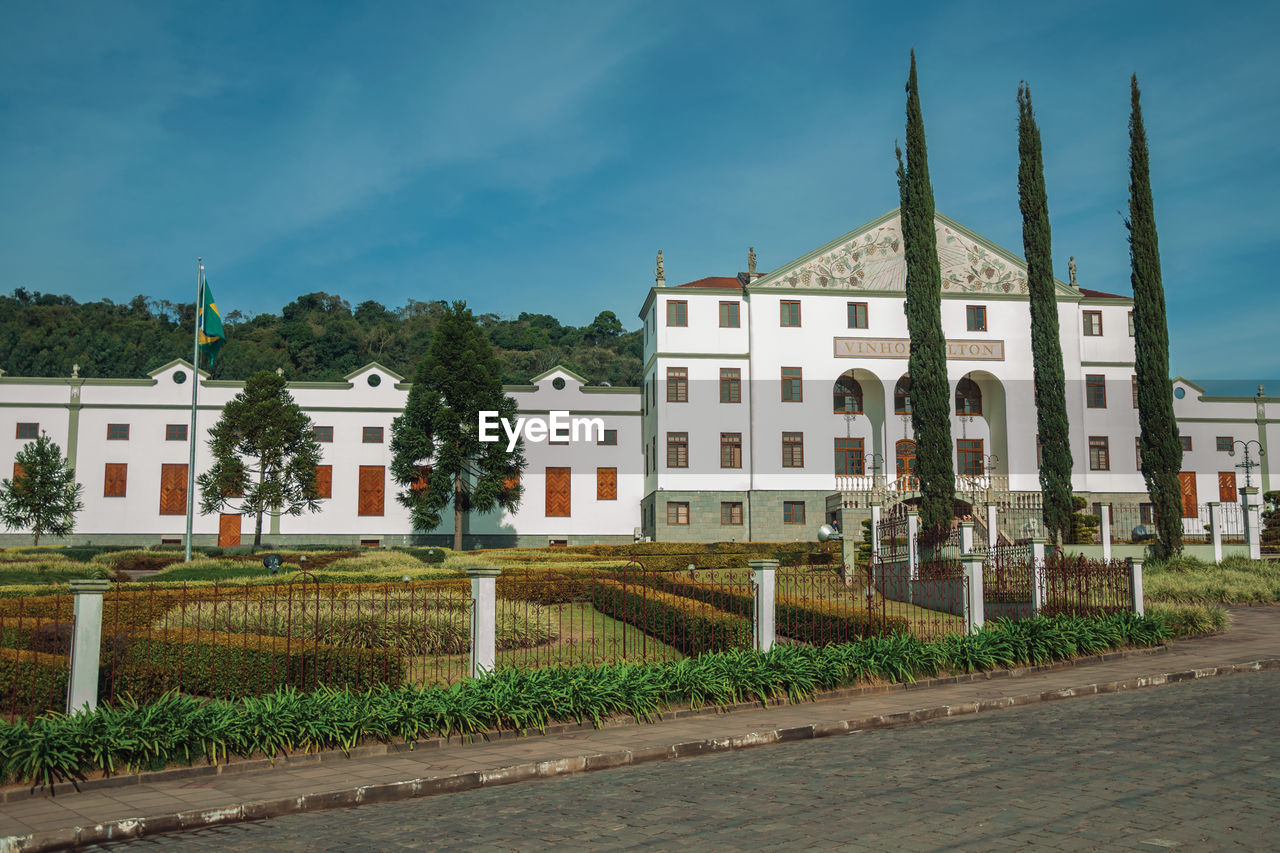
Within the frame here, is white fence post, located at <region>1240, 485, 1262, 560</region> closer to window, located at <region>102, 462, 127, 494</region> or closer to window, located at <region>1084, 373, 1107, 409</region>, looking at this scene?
window, located at <region>1084, 373, 1107, 409</region>

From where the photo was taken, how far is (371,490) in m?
44.3

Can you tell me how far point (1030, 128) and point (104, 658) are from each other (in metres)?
28.8

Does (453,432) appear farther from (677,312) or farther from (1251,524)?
(1251,524)

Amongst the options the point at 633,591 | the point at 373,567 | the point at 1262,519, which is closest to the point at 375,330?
the point at 373,567

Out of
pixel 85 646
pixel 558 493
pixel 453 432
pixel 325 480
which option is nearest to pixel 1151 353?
pixel 453 432

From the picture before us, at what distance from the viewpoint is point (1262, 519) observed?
3481 cm

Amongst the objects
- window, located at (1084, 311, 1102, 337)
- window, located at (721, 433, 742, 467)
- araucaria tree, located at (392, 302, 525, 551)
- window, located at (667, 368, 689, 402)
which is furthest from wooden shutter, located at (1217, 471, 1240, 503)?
araucaria tree, located at (392, 302, 525, 551)

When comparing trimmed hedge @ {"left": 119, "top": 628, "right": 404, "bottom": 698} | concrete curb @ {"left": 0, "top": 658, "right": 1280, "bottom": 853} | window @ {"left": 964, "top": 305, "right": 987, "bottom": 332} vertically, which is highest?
window @ {"left": 964, "top": 305, "right": 987, "bottom": 332}

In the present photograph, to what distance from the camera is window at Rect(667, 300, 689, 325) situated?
41.2 meters

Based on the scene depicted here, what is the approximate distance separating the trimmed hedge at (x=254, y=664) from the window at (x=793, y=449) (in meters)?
30.9

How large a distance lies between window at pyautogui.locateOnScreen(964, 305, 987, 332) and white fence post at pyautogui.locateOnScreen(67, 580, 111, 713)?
37301 mm

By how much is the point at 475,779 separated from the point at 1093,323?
40.6 metres

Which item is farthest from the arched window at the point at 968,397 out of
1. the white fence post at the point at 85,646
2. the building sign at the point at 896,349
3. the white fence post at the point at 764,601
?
the white fence post at the point at 85,646

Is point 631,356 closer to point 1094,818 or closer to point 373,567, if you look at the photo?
point 373,567
